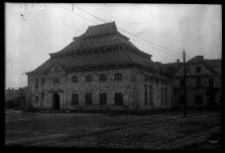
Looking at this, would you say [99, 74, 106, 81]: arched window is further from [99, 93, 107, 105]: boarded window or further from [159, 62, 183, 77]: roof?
[159, 62, 183, 77]: roof

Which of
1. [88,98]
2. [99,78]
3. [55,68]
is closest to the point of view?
[99,78]

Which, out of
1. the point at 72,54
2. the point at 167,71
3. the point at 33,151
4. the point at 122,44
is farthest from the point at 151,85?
the point at 33,151

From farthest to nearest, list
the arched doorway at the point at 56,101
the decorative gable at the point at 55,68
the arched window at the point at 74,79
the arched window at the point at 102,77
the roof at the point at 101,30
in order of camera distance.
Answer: the arched doorway at the point at 56,101, the roof at the point at 101,30, the decorative gable at the point at 55,68, the arched window at the point at 74,79, the arched window at the point at 102,77

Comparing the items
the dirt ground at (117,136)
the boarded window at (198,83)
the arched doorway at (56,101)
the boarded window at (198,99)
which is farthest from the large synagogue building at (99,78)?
the dirt ground at (117,136)

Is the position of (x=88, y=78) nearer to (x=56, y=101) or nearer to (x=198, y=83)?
(x=56, y=101)

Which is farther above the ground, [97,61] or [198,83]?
[97,61]

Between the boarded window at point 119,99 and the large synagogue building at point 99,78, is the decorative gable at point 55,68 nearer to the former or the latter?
the large synagogue building at point 99,78

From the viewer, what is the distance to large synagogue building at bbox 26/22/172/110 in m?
30.3

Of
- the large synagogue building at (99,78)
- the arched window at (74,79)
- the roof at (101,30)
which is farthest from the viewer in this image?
the roof at (101,30)

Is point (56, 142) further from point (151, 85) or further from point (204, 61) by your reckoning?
point (204, 61)

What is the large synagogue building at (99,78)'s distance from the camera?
3027 cm

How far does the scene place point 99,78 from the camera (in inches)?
1270

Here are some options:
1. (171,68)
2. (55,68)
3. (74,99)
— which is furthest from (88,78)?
(171,68)

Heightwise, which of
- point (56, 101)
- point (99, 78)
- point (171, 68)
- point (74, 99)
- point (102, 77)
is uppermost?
point (171, 68)
